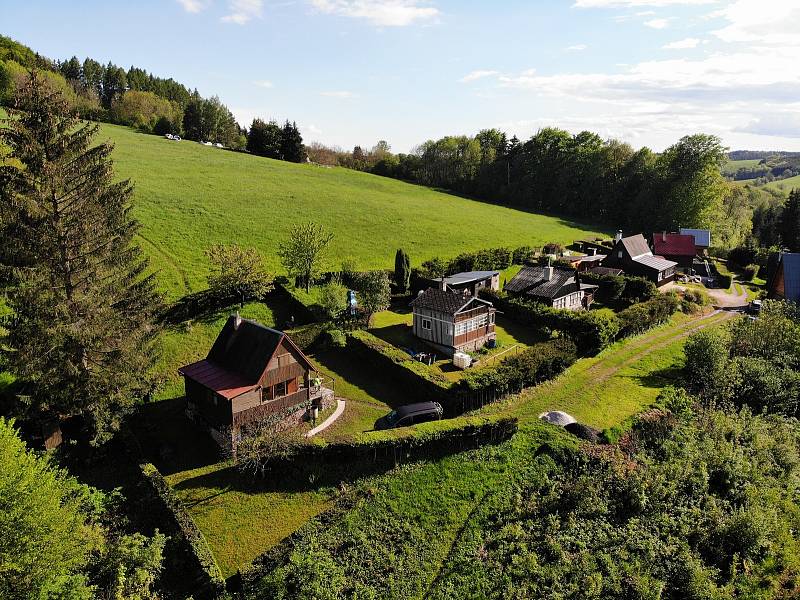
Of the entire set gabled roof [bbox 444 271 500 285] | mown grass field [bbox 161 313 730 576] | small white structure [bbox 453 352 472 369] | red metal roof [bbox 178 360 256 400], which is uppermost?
gabled roof [bbox 444 271 500 285]

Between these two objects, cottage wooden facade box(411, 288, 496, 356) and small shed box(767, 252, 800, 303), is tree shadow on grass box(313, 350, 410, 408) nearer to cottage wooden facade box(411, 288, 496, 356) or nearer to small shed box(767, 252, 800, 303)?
cottage wooden facade box(411, 288, 496, 356)

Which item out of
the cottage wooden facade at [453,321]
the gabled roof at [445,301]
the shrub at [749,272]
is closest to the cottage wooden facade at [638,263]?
the shrub at [749,272]

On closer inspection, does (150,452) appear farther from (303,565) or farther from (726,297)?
(726,297)

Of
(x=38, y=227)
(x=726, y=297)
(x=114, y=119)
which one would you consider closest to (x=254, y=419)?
(x=38, y=227)

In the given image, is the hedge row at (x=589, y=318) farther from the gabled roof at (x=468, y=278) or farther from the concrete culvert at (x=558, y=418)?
the concrete culvert at (x=558, y=418)

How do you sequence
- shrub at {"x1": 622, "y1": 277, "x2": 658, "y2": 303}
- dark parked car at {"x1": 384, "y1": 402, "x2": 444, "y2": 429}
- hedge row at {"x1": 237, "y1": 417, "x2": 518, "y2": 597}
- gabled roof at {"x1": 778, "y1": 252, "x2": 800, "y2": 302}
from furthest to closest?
1. shrub at {"x1": 622, "y1": 277, "x2": 658, "y2": 303}
2. gabled roof at {"x1": 778, "y1": 252, "x2": 800, "y2": 302}
3. dark parked car at {"x1": 384, "y1": 402, "x2": 444, "y2": 429}
4. hedge row at {"x1": 237, "y1": 417, "x2": 518, "y2": 597}

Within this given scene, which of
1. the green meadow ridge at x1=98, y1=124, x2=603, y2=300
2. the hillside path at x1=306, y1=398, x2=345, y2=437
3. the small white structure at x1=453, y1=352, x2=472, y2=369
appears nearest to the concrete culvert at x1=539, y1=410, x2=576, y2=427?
the small white structure at x1=453, y1=352, x2=472, y2=369
